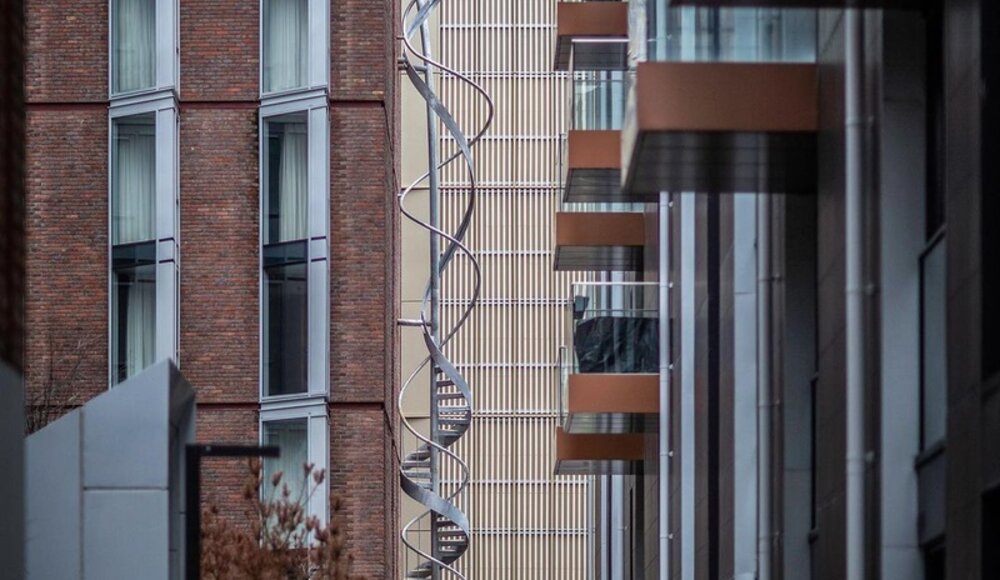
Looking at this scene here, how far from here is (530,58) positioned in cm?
5288

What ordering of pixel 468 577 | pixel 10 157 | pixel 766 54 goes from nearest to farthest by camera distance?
1. pixel 10 157
2. pixel 766 54
3. pixel 468 577

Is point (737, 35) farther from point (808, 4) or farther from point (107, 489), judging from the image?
point (107, 489)

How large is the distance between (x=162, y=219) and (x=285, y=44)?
3.51 meters

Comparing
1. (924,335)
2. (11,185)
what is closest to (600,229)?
(924,335)

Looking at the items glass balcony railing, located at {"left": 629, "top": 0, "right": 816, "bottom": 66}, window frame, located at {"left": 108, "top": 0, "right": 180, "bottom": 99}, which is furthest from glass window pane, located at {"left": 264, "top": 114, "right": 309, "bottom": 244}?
glass balcony railing, located at {"left": 629, "top": 0, "right": 816, "bottom": 66}

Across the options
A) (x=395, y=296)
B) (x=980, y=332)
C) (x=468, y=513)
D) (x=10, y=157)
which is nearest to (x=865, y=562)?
(x=980, y=332)

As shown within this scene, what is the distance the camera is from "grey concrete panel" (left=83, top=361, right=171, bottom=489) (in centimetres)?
1286

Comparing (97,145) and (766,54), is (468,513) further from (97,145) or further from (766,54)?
(766,54)

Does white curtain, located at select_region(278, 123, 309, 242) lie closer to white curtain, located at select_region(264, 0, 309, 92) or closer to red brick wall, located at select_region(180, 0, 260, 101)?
white curtain, located at select_region(264, 0, 309, 92)

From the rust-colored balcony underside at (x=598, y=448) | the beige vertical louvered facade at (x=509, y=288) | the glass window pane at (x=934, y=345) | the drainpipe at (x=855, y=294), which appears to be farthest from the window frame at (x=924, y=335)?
the beige vertical louvered facade at (x=509, y=288)

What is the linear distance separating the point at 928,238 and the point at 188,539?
193 inches

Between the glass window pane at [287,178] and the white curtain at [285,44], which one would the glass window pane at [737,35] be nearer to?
the glass window pane at [287,178]

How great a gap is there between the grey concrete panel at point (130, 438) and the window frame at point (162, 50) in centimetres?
2118

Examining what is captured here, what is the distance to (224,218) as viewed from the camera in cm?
3378
